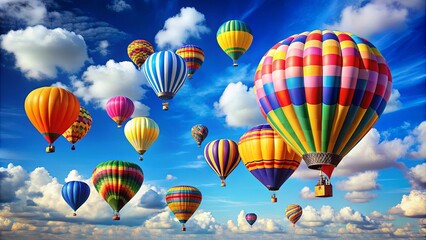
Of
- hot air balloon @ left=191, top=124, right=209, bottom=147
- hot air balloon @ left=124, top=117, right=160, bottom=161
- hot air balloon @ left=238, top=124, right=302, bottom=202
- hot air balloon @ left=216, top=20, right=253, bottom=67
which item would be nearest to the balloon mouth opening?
hot air balloon @ left=238, top=124, right=302, bottom=202

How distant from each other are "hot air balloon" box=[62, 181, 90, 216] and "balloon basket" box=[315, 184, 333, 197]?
26.7 metres

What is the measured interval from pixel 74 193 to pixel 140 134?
26.2 ft

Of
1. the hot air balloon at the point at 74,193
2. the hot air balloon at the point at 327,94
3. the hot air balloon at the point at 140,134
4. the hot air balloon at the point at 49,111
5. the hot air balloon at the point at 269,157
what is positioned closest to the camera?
the hot air balloon at the point at 327,94

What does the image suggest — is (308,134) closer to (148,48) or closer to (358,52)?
(358,52)

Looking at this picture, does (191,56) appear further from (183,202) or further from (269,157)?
(269,157)

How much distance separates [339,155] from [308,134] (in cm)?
187

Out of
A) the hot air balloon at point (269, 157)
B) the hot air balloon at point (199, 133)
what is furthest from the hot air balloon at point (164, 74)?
the hot air balloon at point (199, 133)

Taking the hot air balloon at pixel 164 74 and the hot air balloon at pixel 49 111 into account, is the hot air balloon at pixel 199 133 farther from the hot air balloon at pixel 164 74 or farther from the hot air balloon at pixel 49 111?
the hot air balloon at pixel 49 111

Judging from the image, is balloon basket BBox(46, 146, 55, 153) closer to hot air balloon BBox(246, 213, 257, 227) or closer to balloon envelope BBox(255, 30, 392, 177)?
balloon envelope BBox(255, 30, 392, 177)

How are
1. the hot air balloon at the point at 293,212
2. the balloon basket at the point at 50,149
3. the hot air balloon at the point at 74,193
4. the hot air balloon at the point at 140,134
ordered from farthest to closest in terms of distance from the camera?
the hot air balloon at the point at 293,212
the hot air balloon at the point at 140,134
the hot air balloon at the point at 74,193
the balloon basket at the point at 50,149

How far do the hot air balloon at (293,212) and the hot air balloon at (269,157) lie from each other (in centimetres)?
2674

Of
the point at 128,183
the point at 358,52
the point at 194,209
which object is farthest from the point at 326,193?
the point at 194,209

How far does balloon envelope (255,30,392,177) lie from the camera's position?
2272cm

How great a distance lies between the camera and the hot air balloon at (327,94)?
74.5 ft
